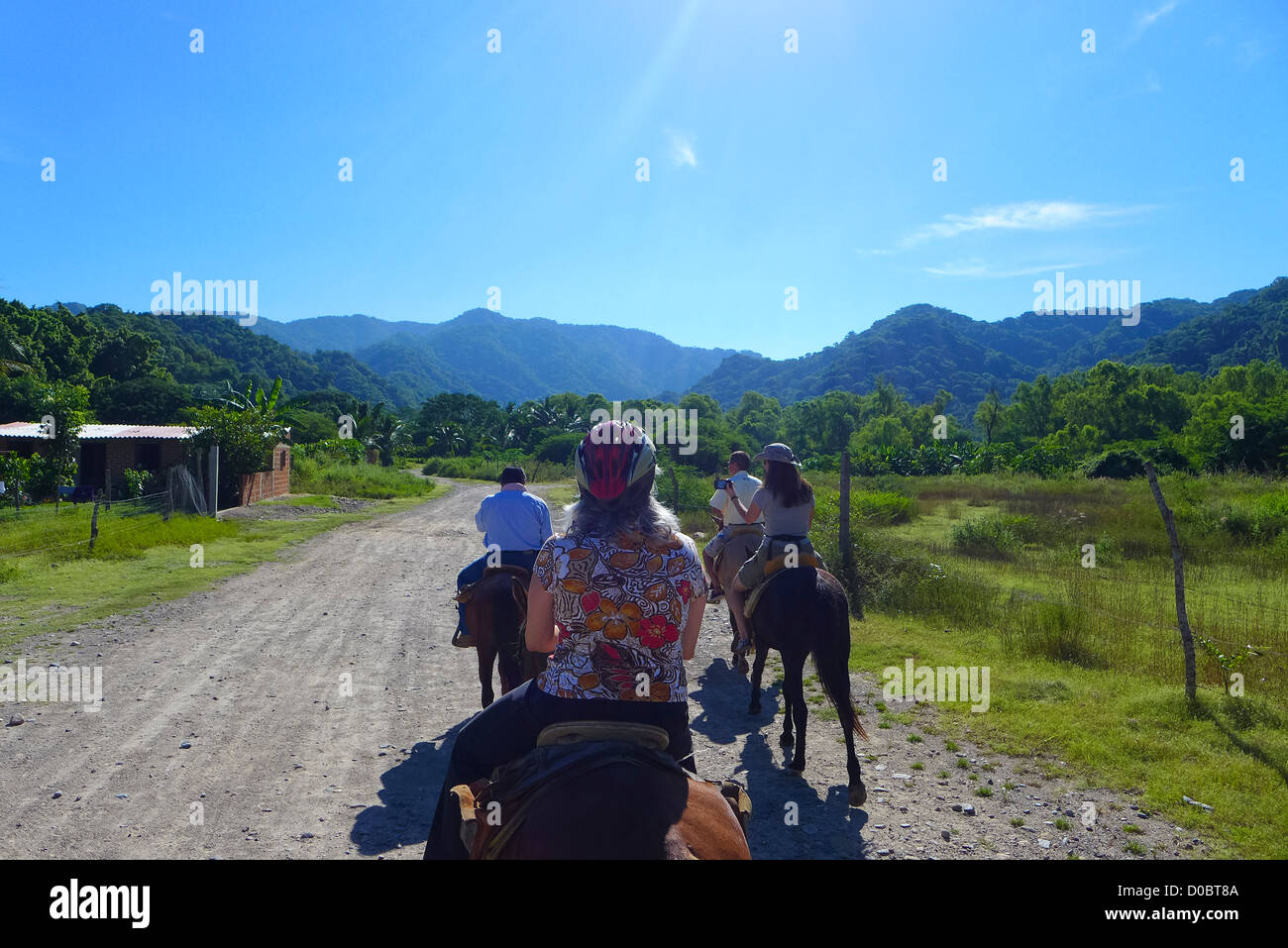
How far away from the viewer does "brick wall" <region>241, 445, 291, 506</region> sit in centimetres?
2434

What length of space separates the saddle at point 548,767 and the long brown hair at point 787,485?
389 cm

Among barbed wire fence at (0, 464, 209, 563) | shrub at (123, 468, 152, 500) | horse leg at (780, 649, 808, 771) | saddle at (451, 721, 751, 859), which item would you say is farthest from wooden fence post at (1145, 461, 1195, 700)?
shrub at (123, 468, 152, 500)

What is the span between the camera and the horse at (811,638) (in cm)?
524

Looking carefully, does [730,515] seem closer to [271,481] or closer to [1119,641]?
[1119,641]

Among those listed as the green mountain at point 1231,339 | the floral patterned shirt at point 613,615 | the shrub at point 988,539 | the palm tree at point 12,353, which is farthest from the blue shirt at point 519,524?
the green mountain at point 1231,339

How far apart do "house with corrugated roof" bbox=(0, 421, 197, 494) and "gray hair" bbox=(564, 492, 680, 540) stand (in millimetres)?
26622

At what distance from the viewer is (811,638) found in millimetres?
5305

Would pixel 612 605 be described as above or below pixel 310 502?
above

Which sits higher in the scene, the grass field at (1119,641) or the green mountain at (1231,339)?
the green mountain at (1231,339)

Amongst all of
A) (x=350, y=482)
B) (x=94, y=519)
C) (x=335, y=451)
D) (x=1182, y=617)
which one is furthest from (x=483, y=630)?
(x=335, y=451)

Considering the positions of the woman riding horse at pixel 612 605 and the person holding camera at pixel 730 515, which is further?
the person holding camera at pixel 730 515

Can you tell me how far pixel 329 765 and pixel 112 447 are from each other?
28422 millimetres

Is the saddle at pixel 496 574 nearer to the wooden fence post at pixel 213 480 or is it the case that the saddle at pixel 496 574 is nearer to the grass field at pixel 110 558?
the grass field at pixel 110 558
